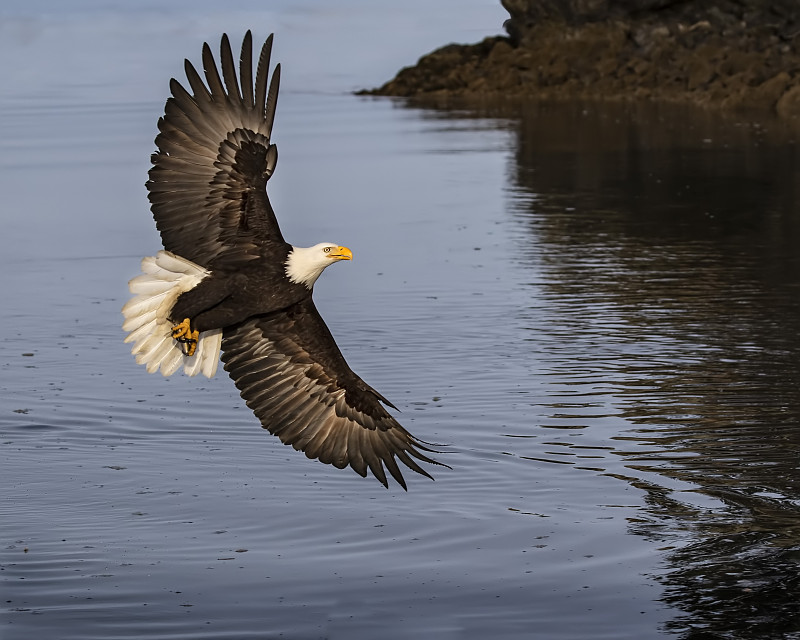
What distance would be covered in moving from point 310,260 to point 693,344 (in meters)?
3.93

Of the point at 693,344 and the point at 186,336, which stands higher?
the point at 186,336

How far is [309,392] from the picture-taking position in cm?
655

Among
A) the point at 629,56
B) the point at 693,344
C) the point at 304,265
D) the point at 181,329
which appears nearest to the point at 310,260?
the point at 304,265

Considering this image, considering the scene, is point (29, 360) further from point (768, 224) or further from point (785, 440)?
point (768, 224)

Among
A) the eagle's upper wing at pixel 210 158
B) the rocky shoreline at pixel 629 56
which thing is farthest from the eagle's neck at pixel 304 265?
the rocky shoreline at pixel 629 56

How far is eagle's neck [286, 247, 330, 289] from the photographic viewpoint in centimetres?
606

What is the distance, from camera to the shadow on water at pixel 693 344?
5.82 meters

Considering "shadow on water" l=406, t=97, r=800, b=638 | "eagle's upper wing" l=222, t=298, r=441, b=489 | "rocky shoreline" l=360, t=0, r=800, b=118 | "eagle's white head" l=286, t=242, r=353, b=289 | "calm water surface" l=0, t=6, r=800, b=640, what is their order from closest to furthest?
"calm water surface" l=0, t=6, r=800, b=640 → "shadow on water" l=406, t=97, r=800, b=638 → "eagle's white head" l=286, t=242, r=353, b=289 → "eagle's upper wing" l=222, t=298, r=441, b=489 → "rocky shoreline" l=360, t=0, r=800, b=118

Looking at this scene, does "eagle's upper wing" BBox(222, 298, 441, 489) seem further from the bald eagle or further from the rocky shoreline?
the rocky shoreline

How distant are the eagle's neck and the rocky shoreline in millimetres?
23438

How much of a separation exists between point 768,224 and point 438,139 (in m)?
14.4

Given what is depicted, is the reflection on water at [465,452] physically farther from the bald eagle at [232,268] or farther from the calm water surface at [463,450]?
the bald eagle at [232,268]

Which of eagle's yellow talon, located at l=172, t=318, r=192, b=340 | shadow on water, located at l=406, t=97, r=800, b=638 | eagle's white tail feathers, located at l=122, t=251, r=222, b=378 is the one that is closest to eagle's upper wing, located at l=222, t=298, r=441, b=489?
eagle's white tail feathers, located at l=122, t=251, r=222, b=378

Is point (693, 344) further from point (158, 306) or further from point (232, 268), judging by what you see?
point (158, 306)
